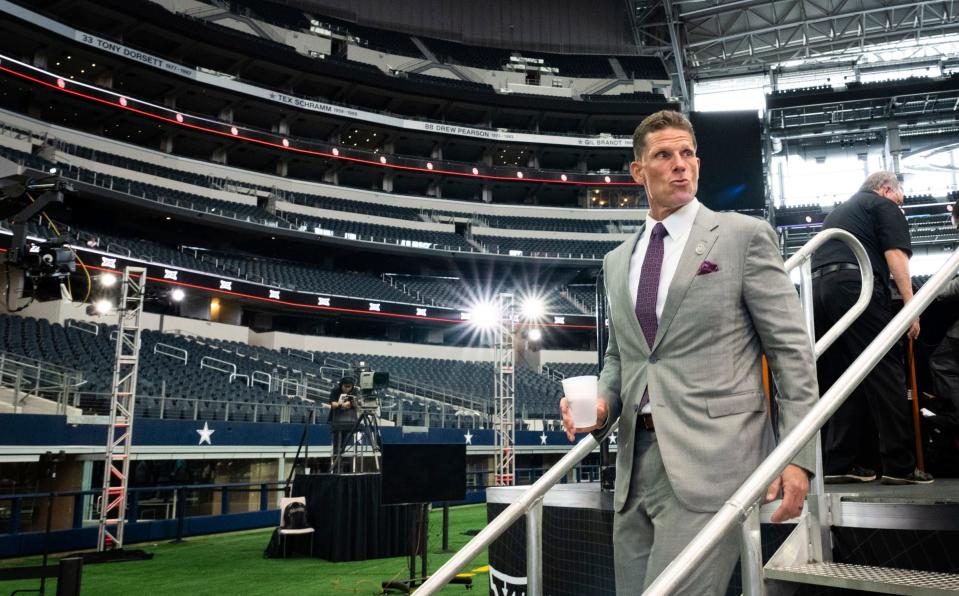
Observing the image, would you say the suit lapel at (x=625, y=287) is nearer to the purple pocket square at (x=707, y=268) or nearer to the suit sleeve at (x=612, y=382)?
the suit sleeve at (x=612, y=382)

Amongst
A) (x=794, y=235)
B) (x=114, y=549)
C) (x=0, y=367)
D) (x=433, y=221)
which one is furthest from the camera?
(x=433, y=221)

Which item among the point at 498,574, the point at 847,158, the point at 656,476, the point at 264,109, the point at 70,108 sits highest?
the point at 264,109

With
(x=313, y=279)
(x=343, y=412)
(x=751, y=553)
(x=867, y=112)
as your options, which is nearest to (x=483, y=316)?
(x=313, y=279)

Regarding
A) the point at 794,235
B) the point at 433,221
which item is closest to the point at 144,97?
the point at 433,221

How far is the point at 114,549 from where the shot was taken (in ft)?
30.4

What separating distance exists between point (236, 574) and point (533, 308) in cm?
2394

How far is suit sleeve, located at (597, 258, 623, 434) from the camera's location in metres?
2.02

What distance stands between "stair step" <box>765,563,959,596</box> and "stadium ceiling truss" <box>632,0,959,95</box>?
22.1 m

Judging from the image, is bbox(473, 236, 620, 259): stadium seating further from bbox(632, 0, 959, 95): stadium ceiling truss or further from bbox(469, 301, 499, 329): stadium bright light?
bbox(632, 0, 959, 95): stadium ceiling truss

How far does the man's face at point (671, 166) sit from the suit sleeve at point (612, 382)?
0.33 m

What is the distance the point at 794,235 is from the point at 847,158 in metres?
3.75

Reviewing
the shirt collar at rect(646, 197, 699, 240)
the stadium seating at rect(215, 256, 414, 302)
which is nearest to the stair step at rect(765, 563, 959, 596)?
the shirt collar at rect(646, 197, 699, 240)

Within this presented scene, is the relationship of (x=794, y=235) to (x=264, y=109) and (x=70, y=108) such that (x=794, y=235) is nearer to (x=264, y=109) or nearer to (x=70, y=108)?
(x=264, y=109)

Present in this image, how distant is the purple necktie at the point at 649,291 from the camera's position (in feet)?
6.10
